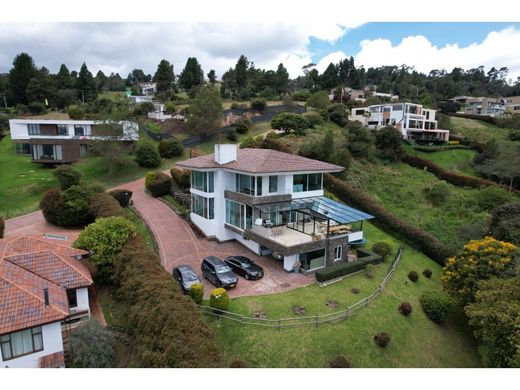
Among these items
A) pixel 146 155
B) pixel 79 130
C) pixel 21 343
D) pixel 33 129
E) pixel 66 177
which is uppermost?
pixel 33 129

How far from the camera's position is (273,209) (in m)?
27.6

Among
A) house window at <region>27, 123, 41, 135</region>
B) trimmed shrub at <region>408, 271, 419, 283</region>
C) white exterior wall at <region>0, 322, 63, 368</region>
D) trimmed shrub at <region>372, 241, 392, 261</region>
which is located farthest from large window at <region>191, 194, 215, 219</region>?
house window at <region>27, 123, 41, 135</region>

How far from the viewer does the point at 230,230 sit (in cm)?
3036

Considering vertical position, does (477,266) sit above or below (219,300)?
above

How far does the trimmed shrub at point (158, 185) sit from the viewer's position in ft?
128

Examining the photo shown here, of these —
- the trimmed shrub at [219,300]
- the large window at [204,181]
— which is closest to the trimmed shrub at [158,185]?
the large window at [204,181]

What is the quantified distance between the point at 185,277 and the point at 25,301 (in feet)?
28.9

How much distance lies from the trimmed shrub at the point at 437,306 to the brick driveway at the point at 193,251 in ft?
26.9

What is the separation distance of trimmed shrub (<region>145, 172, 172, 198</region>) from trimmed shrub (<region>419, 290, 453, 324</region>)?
29307 mm

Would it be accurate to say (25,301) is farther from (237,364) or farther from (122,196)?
(122,196)

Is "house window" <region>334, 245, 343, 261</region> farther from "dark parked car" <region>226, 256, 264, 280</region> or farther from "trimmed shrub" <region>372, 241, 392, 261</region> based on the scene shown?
"dark parked car" <region>226, 256, 264, 280</region>

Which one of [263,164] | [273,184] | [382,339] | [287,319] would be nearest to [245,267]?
[287,319]

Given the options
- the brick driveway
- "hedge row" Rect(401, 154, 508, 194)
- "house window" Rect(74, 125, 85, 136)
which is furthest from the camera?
"house window" Rect(74, 125, 85, 136)

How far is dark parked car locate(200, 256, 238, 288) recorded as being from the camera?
22.3 meters
